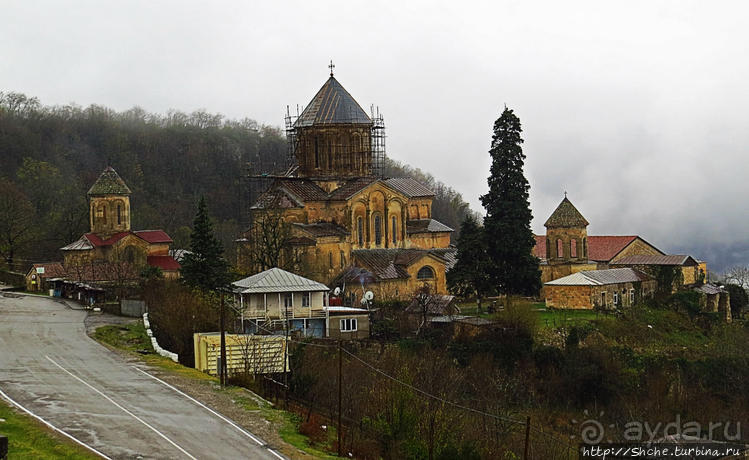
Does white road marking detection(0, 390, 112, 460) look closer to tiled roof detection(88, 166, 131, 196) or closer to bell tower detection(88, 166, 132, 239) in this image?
bell tower detection(88, 166, 132, 239)

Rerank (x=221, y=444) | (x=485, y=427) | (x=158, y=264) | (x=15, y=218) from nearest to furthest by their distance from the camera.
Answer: (x=221, y=444) → (x=485, y=427) → (x=158, y=264) → (x=15, y=218)

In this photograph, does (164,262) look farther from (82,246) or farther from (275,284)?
(275,284)

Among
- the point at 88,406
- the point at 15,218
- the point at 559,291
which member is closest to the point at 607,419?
the point at 559,291

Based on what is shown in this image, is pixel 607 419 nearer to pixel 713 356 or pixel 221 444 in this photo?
pixel 713 356

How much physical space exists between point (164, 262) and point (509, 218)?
15.9 metres

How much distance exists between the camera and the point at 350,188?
45.5m

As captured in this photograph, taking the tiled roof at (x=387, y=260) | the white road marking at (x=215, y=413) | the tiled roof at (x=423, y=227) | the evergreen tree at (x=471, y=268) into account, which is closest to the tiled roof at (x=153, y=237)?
the tiled roof at (x=387, y=260)

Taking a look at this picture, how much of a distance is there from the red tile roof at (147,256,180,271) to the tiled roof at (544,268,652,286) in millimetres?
16892

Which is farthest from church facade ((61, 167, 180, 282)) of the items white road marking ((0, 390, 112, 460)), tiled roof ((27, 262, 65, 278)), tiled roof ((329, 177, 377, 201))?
white road marking ((0, 390, 112, 460))

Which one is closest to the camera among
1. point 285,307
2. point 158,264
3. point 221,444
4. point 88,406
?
point 221,444

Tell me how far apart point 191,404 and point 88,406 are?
2.09 m

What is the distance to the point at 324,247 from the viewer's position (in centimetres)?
4297

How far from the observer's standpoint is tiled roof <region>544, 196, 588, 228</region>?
4662 centimetres

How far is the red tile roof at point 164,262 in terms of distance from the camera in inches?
1831
